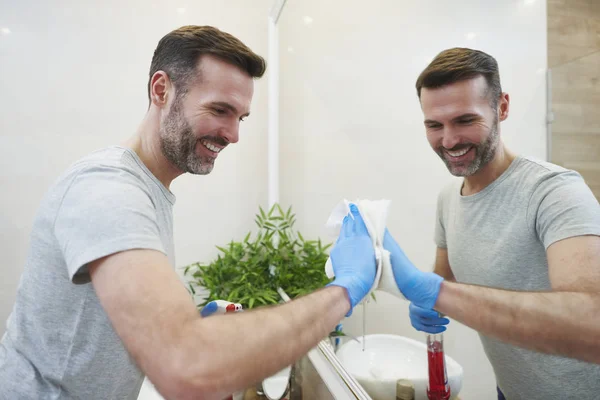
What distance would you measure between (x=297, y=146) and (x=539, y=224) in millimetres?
1222

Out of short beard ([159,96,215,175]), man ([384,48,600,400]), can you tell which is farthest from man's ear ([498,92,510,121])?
short beard ([159,96,215,175])

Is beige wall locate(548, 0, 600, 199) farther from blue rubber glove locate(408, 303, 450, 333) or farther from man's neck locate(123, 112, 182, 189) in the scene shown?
man's neck locate(123, 112, 182, 189)

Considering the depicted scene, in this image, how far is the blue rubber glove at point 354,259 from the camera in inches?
23.1

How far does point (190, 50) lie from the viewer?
88 centimetres

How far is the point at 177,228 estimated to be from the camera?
6.05 ft

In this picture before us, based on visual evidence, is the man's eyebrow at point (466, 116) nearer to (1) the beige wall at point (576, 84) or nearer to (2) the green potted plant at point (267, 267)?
(1) the beige wall at point (576, 84)

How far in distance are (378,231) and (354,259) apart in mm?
79

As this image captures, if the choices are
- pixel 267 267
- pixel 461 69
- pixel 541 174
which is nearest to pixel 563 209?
pixel 541 174

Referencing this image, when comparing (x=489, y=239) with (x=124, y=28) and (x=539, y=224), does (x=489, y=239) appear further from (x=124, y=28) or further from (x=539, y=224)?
(x=124, y=28)

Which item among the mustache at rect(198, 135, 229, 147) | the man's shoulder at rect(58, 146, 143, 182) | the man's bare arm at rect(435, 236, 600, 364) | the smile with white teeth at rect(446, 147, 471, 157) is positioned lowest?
the man's bare arm at rect(435, 236, 600, 364)

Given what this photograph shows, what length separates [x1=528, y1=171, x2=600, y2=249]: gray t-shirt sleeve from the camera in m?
0.48

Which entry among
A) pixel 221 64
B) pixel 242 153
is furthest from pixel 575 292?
pixel 242 153

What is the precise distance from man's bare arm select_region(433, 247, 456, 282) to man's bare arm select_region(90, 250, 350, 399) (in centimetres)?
40

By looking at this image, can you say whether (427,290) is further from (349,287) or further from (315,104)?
(315,104)
